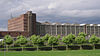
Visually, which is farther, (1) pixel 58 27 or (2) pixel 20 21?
(1) pixel 58 27

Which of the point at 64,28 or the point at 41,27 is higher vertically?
the point at 41,27

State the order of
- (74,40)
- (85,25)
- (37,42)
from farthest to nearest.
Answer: (85,25) → (74,40) → (37,42)

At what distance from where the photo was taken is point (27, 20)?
A: 5374 inches

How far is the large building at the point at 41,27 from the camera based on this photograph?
136125 mm

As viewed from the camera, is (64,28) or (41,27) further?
(64,28)

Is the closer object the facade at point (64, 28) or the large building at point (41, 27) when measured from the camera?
the large building at point (41, 27)

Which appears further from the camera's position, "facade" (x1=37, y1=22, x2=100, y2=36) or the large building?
"facade" (x1=37, y1=22, x2=100, y2=36)

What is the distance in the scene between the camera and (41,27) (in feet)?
499

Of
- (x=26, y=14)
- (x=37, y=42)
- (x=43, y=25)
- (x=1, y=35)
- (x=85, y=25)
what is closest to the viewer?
(x=37, y=42)

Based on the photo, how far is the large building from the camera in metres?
136

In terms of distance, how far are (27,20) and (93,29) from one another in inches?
2661

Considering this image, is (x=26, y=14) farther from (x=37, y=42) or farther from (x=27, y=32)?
(x=37, y=42)

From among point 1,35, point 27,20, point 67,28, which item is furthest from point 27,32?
point 67,28

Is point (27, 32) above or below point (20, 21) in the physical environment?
below
